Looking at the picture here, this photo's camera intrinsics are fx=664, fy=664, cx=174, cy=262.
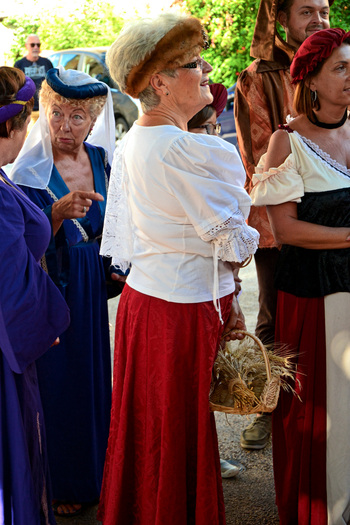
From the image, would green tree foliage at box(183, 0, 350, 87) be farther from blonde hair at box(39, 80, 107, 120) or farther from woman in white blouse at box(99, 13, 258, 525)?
woman in white blouse at box(99, 13, 258, 525)

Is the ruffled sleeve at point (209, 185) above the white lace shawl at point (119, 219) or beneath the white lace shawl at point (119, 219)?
above

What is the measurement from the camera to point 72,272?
11.0 ft

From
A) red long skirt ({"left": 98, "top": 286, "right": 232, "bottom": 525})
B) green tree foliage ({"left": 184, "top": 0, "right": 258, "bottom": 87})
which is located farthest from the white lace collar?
green tree foliage ({"left": 184, "top": 0, "right": 258, "bottom": 87})

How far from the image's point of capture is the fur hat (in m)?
2.47

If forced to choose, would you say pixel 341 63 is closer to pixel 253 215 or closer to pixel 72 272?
pixel 253 215

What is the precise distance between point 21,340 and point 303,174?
4.48 feet

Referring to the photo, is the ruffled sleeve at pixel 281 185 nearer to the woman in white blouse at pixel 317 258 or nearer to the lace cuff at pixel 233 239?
the woman in white blouse at pixel 317 258

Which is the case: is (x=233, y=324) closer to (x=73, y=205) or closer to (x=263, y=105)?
(x=73, y=205)

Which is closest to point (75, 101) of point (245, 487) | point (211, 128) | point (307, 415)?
point (211, 128)

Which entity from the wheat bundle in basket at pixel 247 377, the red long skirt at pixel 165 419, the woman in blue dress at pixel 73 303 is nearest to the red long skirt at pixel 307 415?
the wheat bundle in basket at pixel 247 377

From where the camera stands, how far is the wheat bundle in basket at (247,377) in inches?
100

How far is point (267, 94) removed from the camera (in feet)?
12.2

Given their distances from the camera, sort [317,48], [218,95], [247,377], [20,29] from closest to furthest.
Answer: [247,377], [317,48], [218,95], [20,29]

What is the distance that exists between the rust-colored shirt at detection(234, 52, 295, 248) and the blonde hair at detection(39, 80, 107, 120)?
0.84 meters
